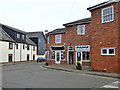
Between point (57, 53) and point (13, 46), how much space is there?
49.0 feet

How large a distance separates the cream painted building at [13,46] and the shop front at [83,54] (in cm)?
1845

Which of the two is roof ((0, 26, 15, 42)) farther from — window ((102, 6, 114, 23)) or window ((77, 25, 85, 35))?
window ((102, 6, 114, 23))

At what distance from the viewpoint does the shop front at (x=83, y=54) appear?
63.0 ft

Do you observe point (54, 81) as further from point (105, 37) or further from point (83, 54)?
point (83, 54)

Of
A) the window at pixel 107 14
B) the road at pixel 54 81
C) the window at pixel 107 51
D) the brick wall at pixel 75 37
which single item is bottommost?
the road at pixel 54 81

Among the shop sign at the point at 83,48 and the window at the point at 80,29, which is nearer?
the shop sign at the point at 83,48

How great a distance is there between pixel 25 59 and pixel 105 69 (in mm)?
30259

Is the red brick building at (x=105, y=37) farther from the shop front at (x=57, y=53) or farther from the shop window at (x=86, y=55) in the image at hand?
the shop front at (x=57, y=53)

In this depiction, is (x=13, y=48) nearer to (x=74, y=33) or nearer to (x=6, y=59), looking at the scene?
(x=6, y=59)

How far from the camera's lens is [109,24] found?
1255 cm

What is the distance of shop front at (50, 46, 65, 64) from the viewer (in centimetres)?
2355

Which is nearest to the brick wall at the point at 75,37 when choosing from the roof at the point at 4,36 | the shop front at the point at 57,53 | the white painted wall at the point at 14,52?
the shop front at the point at 57,53

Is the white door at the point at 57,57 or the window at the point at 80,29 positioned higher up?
the window at the point at 80,29

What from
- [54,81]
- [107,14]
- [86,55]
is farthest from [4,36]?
[54,81]
